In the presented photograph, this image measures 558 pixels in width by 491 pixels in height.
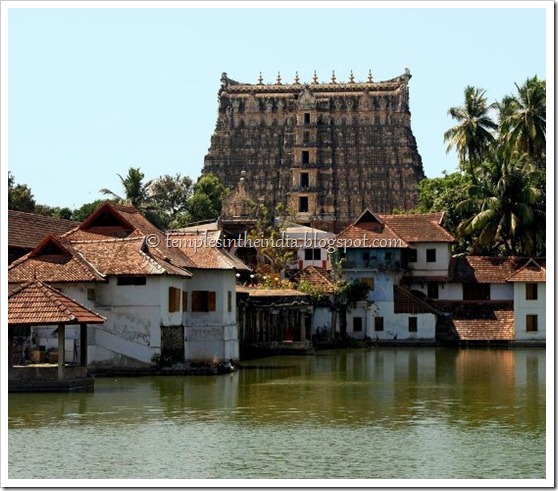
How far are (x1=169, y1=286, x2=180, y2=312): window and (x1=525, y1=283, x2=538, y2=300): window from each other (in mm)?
25076

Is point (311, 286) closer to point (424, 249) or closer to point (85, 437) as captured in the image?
point (424, 249)

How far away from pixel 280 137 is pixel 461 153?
31.7m

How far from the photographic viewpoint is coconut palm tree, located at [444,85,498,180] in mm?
77875

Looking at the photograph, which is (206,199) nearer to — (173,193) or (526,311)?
(173,193)

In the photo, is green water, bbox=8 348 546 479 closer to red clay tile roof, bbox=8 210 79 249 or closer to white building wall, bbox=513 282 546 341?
red clay tile roof, bbox=8 210 79 249

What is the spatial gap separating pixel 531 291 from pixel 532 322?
1571 mm

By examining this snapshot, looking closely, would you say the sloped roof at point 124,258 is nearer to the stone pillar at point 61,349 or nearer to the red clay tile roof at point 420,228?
the stone pillar at point 61,349

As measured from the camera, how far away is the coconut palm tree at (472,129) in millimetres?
77875

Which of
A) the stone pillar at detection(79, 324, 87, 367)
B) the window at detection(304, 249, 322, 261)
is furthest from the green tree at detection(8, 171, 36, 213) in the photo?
the stone pillar at detection(79, 324, 87, 367)

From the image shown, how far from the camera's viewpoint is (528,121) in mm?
70688

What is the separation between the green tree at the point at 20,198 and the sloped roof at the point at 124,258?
3042 centimetres

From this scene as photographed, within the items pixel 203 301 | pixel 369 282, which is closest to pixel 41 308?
pixel 203 301

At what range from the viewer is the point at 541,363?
5191 centimetres

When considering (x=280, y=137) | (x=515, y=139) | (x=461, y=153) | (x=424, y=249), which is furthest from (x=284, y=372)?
(x=280, y=137)
